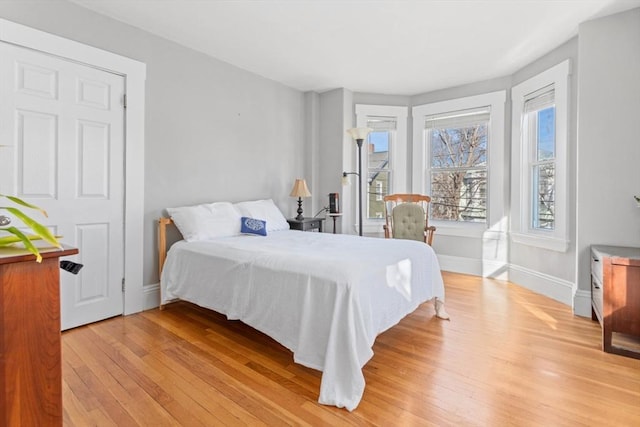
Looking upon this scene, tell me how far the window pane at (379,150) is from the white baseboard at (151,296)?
3257mm

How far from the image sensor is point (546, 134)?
3.63 m

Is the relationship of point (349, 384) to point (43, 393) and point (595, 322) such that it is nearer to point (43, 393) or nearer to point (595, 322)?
point (43, 393)

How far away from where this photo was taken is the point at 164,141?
3.13 meters

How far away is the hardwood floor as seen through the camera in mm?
1554

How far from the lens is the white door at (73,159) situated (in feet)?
7.46

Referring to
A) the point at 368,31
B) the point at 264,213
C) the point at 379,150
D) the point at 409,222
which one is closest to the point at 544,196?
the point at 409,222

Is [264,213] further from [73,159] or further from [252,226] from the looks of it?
[73,159]

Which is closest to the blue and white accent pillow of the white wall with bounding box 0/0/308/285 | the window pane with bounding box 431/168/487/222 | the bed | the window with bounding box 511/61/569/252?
the bed

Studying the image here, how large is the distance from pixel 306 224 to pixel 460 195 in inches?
87.1

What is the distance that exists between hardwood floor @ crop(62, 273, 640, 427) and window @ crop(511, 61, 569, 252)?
1142 millimetres

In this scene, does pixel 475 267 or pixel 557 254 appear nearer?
pixel 557 254

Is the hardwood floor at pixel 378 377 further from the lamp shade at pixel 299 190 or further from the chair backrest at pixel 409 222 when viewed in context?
the lamp shade at pixel 299 190

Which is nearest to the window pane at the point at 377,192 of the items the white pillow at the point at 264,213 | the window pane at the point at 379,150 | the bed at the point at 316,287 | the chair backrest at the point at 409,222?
the window pane at the point at 379,150

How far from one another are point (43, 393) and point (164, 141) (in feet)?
8.23
